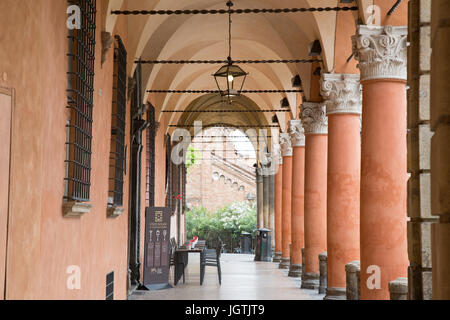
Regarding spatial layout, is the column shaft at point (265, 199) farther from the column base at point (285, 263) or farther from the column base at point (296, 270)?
the column base at point (296, 270)

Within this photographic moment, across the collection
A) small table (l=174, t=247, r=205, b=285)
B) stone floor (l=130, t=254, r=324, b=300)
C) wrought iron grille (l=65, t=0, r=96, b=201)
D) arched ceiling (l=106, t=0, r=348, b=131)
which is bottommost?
stone floor (l=130, t=254, r=324, b=300)

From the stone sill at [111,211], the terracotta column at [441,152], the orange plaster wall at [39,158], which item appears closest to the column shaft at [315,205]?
the stone sill at [111,211]

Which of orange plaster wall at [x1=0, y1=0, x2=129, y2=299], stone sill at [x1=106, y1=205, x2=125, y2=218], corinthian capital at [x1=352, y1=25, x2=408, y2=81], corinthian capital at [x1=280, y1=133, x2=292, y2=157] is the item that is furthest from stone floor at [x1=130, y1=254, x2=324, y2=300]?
corinthian capital at [x1=352, y1=25, x2=408, y2=81]

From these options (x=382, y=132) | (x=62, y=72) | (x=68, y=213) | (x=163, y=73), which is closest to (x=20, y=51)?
(x=62, y=72)

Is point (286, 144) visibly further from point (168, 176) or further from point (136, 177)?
point (136, 177)

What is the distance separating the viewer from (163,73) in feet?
53.6

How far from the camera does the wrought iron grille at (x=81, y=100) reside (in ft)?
20.2

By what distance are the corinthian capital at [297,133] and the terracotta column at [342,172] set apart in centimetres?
552

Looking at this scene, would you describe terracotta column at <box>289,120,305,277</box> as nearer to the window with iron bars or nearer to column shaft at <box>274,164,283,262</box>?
column shaft at <box>274,164,283,262</box>

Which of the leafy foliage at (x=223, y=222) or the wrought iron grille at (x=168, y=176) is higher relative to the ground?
the wrought iron grille at (x=168, y=176)

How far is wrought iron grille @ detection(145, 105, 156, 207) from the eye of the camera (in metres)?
15.2

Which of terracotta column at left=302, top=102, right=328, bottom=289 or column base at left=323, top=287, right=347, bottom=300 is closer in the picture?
column base at left=323, top=287, right=347, bottom=300
